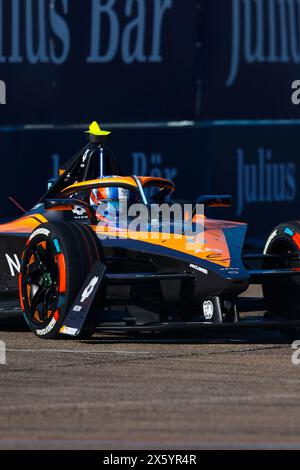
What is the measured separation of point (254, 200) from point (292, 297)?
719cm

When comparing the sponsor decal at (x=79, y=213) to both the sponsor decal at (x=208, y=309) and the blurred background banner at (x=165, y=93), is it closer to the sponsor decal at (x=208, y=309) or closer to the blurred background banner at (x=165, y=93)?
the sponsor decal at (x=208, y=309)

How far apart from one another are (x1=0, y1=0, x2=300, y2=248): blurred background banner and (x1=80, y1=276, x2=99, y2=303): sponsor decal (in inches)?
269

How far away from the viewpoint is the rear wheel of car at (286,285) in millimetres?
10484

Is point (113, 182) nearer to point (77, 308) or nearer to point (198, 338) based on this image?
point (198, 338)

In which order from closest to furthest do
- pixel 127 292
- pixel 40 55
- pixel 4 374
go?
pixel 4 374 < pixel 127 292 < pixel 40 55

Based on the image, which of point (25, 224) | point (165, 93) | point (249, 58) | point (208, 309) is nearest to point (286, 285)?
point (208, 309)

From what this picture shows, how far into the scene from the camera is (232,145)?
57.1ft

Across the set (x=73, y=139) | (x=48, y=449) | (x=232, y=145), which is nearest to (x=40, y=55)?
(x=73, y=139)

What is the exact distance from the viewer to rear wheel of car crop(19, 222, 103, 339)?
9.67 m

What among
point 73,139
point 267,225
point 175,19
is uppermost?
point 175,19

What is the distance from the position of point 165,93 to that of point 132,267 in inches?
290

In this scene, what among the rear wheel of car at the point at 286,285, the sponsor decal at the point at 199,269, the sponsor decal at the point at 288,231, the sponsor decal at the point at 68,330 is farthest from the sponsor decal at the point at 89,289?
the sponsor decal at the point at 288,231
